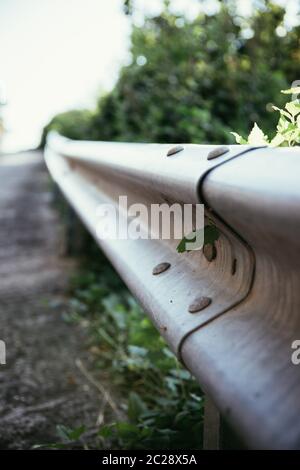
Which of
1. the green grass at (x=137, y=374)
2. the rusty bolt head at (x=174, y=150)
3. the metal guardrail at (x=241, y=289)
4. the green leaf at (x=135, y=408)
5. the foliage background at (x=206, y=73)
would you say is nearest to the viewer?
the metal guardrail at (x=241, y=289)

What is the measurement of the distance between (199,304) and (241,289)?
0.30 feet

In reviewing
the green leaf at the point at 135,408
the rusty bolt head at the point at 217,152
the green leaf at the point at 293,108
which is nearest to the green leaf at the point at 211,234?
the rusty bolt head at the point at 217,152

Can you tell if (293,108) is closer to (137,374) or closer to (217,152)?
(217,152)

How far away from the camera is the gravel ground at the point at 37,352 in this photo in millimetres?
1780

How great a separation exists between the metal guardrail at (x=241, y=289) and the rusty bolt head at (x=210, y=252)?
0.4 inches

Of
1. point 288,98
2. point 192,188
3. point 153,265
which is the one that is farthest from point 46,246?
point 192,188

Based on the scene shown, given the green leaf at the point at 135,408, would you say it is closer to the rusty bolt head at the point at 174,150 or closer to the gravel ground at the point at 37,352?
the gravel ground at the point at 37,352

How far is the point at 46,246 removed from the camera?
4.80m

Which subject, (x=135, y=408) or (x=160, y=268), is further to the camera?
(x=135, y=408)

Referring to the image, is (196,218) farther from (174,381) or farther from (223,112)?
(223,112)

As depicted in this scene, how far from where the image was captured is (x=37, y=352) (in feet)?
7.84

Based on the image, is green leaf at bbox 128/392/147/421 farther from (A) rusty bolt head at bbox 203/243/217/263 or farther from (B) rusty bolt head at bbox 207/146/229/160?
(B) rusty bolt head at bbox 207/146/229/160

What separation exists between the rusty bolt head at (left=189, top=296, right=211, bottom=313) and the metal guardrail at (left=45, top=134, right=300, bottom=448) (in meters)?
0.01

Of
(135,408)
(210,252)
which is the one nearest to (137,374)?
(135,408)
